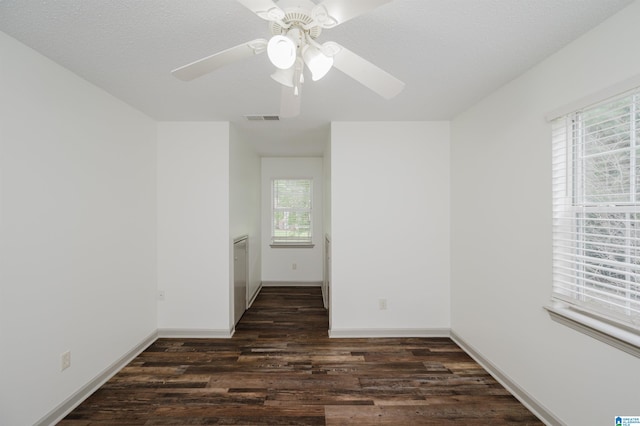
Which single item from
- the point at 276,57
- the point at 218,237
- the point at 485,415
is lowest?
the point at 485,415

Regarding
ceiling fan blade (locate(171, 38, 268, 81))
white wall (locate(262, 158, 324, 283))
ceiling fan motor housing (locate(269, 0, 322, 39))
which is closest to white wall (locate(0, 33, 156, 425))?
ceiling fan blade (locate(171, 38, 268, 81))

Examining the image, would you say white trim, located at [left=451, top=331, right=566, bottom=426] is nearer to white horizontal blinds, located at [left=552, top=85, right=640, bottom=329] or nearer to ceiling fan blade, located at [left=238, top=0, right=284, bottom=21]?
white horizontal blinds, located at [left=552, top=85, right=640, bottom=329]

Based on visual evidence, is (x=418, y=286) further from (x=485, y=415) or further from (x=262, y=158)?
(x=262, y=158)

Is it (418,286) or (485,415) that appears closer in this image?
(485,415)

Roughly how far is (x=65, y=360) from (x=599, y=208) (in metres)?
3.54

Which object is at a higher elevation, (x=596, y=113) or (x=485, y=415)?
(x=596, y=113)

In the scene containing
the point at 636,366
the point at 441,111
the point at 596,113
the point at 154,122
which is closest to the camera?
the point at 636,366

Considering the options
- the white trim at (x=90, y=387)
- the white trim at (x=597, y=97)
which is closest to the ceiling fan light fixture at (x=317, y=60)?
the white trim at (x=597, y=97)

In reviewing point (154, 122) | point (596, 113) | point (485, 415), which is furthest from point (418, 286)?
point (154, 122)

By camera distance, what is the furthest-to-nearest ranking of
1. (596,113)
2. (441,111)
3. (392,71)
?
(441,111), (392,71), (596,113)

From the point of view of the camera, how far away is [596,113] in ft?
5.25

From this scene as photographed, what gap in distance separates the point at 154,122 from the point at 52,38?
1470 mm

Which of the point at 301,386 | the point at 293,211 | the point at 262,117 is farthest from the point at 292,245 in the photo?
the point at 301,386

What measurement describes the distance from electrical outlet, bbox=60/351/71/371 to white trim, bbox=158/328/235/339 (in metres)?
1.16
